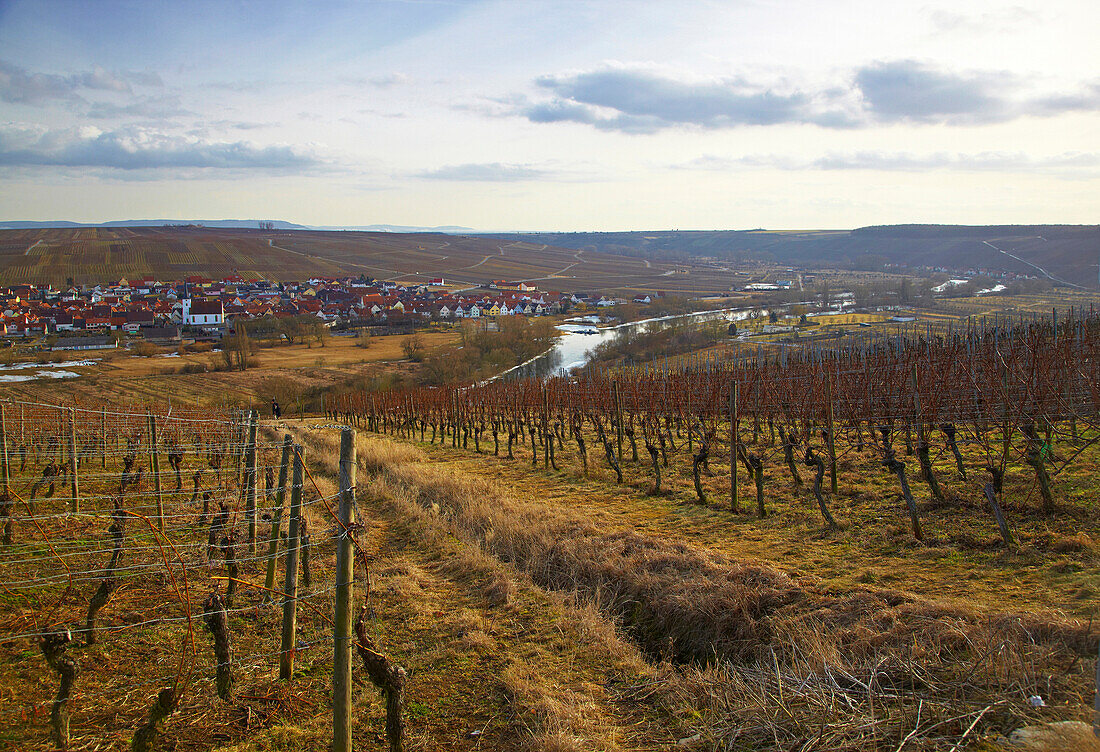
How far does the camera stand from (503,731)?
167 inches

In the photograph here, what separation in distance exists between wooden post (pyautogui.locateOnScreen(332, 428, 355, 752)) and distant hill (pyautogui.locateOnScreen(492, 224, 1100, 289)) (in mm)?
45949

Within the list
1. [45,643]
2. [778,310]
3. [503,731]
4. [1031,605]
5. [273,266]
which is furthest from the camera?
[273,266]

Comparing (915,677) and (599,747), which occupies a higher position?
(915,677)

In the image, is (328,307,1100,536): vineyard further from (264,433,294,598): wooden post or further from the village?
the village

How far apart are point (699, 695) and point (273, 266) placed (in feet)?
402

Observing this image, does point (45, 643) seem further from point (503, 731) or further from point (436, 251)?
point (436, 251)

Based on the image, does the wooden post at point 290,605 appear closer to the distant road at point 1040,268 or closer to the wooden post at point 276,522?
the wooden post at point 276,522

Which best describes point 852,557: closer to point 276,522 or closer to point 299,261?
point 276,522

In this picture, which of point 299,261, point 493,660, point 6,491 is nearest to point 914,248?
point 299,261

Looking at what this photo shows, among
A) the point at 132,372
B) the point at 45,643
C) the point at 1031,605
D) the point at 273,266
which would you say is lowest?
the point at 132,372

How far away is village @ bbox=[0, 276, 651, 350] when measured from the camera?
205 ft

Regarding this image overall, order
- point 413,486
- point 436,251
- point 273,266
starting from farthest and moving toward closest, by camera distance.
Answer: point 436,251 < point 273,266 < point 413,486

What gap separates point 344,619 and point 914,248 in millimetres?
125113

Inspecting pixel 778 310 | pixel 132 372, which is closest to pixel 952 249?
pixel 778 310
